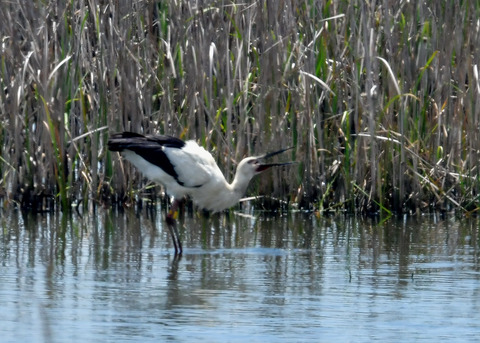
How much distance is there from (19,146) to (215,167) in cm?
180

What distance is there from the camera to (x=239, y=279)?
7.13m

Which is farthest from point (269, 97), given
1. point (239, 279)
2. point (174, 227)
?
point (239, 279)

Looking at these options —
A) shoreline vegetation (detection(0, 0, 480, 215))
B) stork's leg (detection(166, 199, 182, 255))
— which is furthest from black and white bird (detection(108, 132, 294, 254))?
shoreline vegetation (detection(0, 0, 480, 215))

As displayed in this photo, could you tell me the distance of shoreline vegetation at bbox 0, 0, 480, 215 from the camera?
976cm

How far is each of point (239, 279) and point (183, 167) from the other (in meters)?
1.97

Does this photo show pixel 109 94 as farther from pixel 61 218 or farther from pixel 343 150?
pixel 343 150

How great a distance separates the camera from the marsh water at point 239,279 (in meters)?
5.64

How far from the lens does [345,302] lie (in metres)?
6.38

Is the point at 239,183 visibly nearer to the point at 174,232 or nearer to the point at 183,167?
the point at 183,167

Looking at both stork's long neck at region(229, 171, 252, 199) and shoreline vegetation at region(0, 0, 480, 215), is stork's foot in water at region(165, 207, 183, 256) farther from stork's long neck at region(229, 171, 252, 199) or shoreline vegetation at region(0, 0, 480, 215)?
shoreline vegetation at region(0, 0, 480, 215)

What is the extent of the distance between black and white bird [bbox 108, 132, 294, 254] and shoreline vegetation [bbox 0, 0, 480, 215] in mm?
719

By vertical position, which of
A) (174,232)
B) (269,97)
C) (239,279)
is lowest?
(239,279)

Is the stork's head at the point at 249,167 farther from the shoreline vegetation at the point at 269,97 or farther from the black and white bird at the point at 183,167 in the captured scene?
the shoreline vegetation at the point at 269,97

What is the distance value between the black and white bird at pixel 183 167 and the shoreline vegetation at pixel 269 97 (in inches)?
28.3
